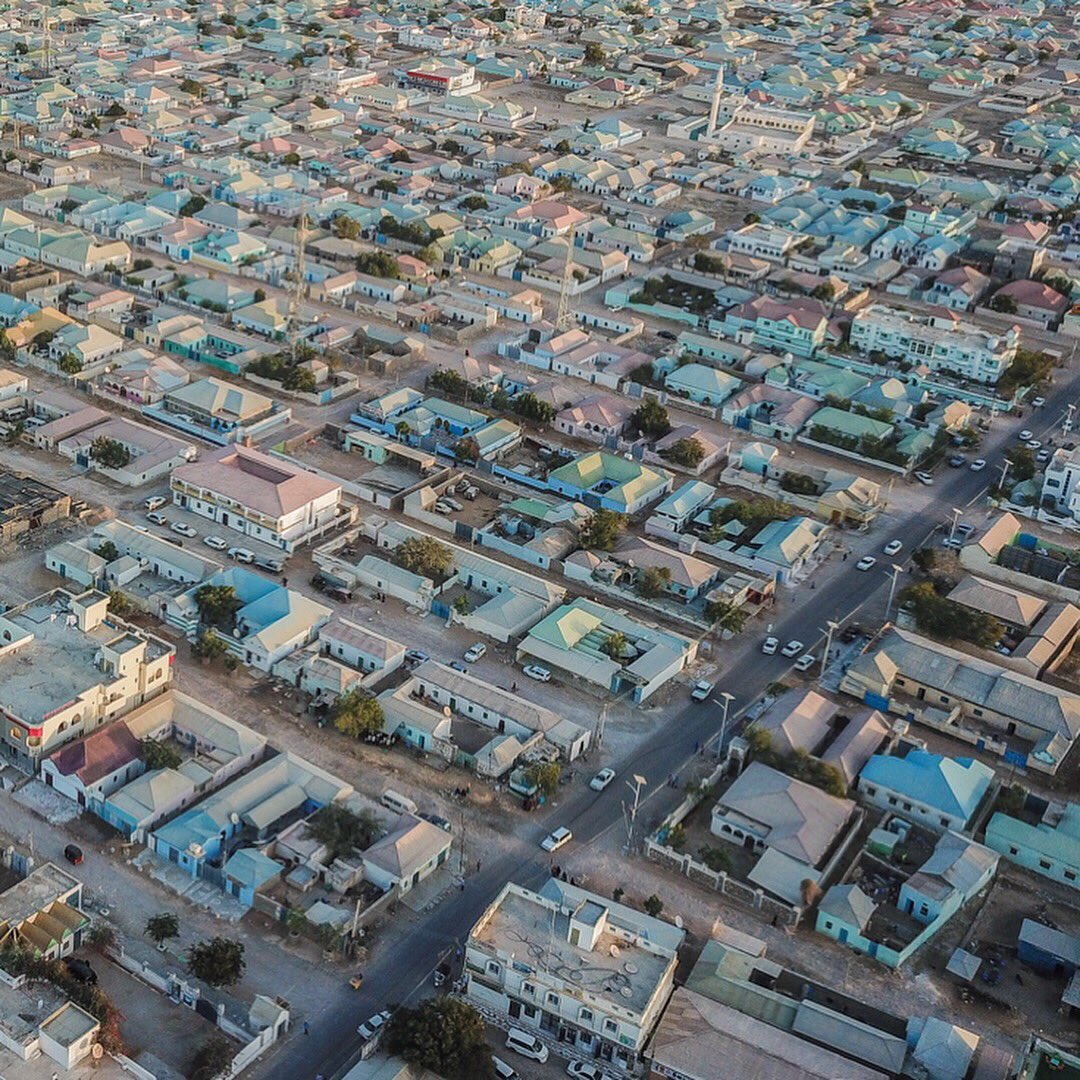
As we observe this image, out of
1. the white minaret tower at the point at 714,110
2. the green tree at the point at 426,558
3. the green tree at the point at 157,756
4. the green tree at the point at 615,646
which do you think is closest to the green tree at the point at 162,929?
the green tree at the point at 157,756

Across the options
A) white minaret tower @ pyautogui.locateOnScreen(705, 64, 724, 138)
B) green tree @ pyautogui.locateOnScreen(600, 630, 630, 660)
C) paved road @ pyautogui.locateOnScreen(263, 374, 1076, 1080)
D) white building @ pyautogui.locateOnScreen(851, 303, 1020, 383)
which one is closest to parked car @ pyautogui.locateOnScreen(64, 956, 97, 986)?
paved road @ pyautogui.locateOnScreen(263, 374, 1076, 1080)

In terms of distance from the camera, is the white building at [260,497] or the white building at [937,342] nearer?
the white building at [260,497]

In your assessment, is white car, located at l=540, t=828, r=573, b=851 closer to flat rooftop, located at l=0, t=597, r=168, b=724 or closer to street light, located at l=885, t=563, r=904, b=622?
flat rooftop, located at l=0, t=597, r=168, b=724

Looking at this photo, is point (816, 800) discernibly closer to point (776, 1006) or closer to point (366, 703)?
point (776, 1006)

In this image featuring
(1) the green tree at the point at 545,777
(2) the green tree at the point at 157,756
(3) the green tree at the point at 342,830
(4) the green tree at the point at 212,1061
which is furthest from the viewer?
(1) the green tree at the point at 545,777

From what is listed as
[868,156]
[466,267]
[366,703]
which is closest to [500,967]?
[366,703]

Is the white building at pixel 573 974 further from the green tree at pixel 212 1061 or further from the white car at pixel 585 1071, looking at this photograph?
the green tree at pixel 212 1061

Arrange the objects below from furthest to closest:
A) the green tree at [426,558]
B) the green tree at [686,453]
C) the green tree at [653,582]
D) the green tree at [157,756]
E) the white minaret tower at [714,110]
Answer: the white minaret tower at [714,110] → the green tree at [686,453] → the green tree at [653,582] → the green tree at [426,558] → the green tree at [157,756]
